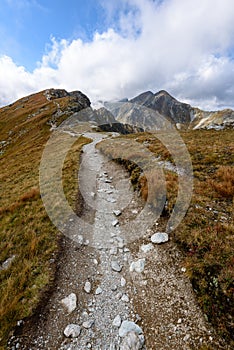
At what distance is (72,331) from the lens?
13.7 ft

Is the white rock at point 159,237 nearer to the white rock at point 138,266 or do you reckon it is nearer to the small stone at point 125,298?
the white rock at point 138,266

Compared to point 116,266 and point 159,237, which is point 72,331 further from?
point 159,237

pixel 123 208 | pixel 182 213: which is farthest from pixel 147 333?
pixel 123 208

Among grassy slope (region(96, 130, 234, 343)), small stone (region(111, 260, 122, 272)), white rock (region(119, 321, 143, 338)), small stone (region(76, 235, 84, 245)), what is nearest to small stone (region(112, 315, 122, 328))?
white rock (region(119, 321, 143, 338))

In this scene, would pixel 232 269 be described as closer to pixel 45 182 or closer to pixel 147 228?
pixel 147 228

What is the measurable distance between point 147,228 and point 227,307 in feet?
12.5

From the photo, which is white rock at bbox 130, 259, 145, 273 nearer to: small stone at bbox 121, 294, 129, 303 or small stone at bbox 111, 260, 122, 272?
small stone at bbox 111, 260, 122, 272

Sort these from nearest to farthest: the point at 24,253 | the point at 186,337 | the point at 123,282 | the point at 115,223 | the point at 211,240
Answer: the point at 186,337 < the point at 123,282 < the point at 211,240 < the point at 24,253 < the point at 115,223

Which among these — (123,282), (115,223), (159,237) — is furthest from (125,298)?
(115,223)

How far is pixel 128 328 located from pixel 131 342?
0.92 ft

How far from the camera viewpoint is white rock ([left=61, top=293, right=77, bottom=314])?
184 inches

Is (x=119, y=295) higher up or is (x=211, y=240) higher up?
(x=211, y=240)

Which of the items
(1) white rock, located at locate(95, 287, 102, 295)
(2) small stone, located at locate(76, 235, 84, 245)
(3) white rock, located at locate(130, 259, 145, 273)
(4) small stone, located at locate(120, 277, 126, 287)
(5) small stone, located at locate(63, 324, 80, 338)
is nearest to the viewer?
(5) small stone, located at locate(63, 324, 80, 338)

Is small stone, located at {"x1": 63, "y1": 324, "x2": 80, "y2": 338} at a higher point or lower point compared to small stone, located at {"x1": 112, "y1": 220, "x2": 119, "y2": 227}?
lower
